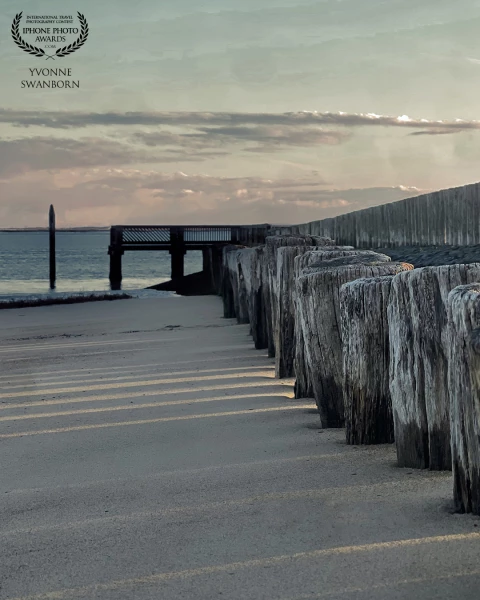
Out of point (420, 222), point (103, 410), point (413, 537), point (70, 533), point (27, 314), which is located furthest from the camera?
point (27, 314)

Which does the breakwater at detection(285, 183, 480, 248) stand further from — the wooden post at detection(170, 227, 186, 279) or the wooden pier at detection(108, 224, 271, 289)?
the wooden pier at detection(108, 224, 271, 289)

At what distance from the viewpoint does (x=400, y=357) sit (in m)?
3.21

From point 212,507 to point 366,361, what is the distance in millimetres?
1032

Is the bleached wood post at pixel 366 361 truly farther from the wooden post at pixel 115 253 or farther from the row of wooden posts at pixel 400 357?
the wooden post at pixel 115 253

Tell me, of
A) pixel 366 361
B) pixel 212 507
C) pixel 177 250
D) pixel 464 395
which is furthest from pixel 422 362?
pixel 177 250

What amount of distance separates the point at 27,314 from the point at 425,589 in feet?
45.1

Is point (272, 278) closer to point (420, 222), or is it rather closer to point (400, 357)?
point (400, 357)

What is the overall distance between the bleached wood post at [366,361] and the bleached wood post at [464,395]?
Result: 0.94 meters

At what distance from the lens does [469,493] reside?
8.38ft

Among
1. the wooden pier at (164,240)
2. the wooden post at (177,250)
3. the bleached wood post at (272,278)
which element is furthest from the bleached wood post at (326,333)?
the wooden post at (177,250)

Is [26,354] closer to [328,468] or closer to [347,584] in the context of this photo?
[328,468]

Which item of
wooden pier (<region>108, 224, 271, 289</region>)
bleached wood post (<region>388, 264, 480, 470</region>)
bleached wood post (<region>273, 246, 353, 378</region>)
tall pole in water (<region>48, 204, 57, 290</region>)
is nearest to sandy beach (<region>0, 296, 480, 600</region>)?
bleached wood post (<region>388, 264, 480, 470</region>)

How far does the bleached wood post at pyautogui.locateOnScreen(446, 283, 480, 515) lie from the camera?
2355 millimetres


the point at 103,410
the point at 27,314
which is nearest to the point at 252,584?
the point at 103,410
